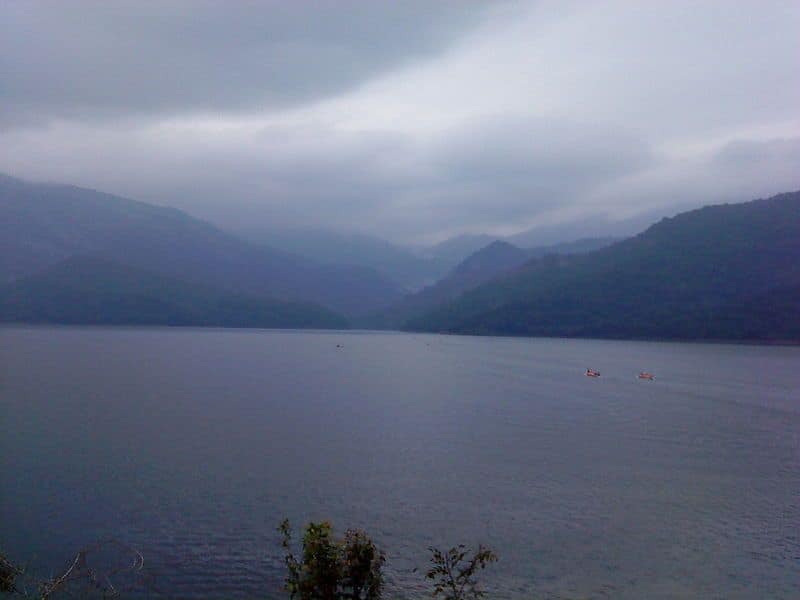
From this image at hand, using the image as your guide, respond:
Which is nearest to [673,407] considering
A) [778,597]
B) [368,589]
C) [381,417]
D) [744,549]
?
[381,417]

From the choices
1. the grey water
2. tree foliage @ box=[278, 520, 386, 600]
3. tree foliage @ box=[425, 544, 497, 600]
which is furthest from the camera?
the grey water

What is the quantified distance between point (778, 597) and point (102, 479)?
24.9 metres

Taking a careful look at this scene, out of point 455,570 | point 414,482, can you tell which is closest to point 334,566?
point 455,570

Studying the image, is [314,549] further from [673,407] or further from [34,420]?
[673,407]

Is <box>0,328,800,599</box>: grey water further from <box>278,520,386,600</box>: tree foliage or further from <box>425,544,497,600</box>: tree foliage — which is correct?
<box>278,520,386,600</box>: tree foliage

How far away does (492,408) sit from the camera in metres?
59.3

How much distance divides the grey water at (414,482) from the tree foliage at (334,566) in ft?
27.0

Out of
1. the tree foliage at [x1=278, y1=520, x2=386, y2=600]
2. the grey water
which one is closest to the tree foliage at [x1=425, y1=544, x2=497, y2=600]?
the tree foliage at [x1=278, y1=520, x2=386, y2=600]

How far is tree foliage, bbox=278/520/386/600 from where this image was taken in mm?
11961

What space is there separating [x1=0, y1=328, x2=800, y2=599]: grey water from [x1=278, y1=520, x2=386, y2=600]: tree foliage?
27.0 ft

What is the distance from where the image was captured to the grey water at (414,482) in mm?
22203

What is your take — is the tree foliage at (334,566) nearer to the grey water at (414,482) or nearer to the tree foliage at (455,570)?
the tree foliage at (455,570)

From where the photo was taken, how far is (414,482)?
105 ft

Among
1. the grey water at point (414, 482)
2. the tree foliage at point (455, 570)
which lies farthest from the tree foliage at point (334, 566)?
the grey water at point (414, 482)
